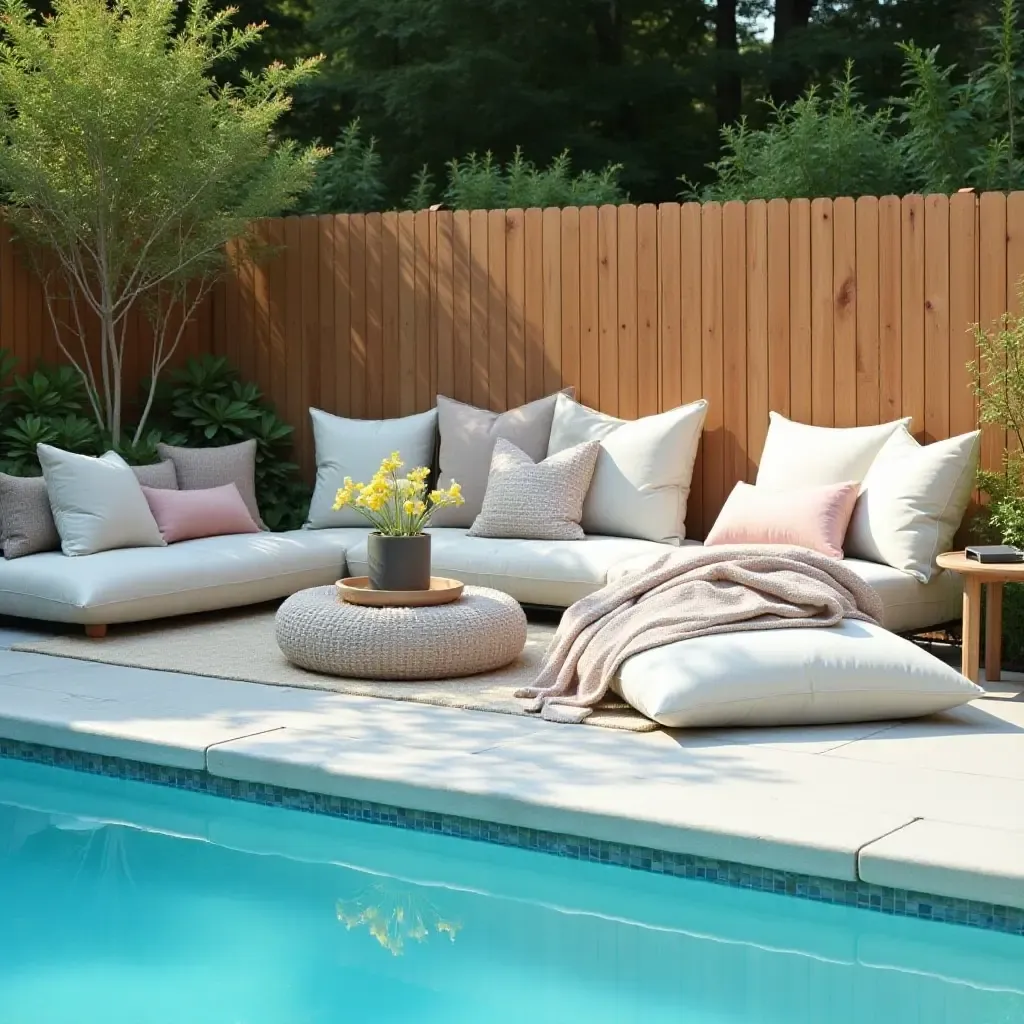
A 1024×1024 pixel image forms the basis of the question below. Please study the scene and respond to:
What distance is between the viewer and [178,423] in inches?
341

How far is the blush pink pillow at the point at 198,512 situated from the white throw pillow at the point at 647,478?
1.68 metres

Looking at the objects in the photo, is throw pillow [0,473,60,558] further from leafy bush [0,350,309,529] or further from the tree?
the tree

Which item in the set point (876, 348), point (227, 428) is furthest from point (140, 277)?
point (876, 348)

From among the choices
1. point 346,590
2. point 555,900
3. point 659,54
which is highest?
point 659,54

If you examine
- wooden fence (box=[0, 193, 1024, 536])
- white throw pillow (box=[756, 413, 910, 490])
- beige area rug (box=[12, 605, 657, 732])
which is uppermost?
wooden fence (box=[0, 193, 1024, 536])

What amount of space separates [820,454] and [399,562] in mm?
1975

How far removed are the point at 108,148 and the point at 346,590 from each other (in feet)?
9.58

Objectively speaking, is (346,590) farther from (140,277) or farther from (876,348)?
(140,277)

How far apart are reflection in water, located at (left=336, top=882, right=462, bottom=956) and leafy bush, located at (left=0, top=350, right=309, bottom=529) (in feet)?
13.7

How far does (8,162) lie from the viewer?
288 inches

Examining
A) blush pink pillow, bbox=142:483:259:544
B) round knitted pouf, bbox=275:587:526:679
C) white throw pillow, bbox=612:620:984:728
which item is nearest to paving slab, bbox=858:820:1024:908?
white throw pillow, bbox=612:620:984:728

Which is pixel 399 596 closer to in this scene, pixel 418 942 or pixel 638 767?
pixel 638 767

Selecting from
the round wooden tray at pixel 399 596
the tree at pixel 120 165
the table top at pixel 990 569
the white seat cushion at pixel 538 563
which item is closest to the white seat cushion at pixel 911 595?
the table top at pixel 990 569

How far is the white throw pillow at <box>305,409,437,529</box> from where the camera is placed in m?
7.93
